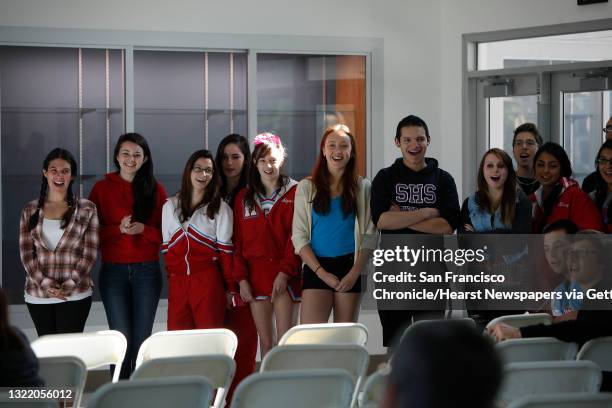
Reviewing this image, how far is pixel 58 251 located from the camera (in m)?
5.13

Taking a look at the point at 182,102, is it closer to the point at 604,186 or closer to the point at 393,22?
the point at 393,22

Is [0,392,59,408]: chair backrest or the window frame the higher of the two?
the window frame

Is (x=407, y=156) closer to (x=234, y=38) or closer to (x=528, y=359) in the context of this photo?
(x=528, y=359)

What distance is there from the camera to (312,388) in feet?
9.87

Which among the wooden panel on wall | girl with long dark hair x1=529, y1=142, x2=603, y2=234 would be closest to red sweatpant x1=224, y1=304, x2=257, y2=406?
girl with long dark hair x1=529, y1=142, x2=603, y2=234

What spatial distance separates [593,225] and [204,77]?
320 cm

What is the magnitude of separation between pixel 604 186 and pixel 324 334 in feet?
6.93

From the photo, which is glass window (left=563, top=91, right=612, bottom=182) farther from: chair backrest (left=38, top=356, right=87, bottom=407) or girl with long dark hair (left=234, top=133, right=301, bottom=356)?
chair backrest (left=38, top=356, right=87, bottom=407)

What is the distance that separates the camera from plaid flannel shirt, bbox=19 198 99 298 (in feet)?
16.8

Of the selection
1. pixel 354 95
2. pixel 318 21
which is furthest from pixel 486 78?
pixel 318 21

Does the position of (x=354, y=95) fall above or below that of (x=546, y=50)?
below

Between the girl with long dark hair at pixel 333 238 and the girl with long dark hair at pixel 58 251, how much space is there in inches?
46.3

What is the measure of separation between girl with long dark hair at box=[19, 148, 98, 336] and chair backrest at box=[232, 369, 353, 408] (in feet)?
8.05

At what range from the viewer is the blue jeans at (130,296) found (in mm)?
5262
